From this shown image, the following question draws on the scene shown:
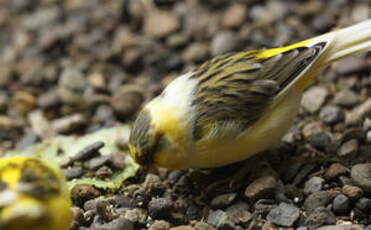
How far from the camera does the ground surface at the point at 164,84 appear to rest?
3.93 meters

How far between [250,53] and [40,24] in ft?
9.84

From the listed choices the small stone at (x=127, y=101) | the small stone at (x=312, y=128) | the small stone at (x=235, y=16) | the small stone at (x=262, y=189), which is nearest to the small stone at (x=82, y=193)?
the small stone at (x=262, y=189)

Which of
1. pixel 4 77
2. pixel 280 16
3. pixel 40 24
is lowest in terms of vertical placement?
pixel 280 16

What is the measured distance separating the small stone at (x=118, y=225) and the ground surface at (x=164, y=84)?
0.04ft

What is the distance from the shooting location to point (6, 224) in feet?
10.1

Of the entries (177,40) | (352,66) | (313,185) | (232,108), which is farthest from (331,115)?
(177,40)

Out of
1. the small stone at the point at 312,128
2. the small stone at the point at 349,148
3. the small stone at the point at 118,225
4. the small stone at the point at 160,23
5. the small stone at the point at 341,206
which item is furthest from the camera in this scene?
the small stone at the point at 160,23

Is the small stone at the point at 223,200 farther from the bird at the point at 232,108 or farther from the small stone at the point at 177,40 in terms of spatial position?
the small stone at the point at 177,40

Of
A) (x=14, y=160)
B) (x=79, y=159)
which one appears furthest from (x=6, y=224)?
(x=79, y=159)

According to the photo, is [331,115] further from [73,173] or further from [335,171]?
[73,173]

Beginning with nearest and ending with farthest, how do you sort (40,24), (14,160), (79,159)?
(14,160) < (79,159) < (40,24)

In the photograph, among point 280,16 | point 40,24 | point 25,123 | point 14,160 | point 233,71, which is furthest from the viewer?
point 40,24

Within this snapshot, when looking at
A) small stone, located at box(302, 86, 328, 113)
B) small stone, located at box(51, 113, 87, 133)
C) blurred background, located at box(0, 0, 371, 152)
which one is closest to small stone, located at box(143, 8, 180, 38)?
blurred background, located at box(0, 0, 371, 152)

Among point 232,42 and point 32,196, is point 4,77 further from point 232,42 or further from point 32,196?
point 32,196
